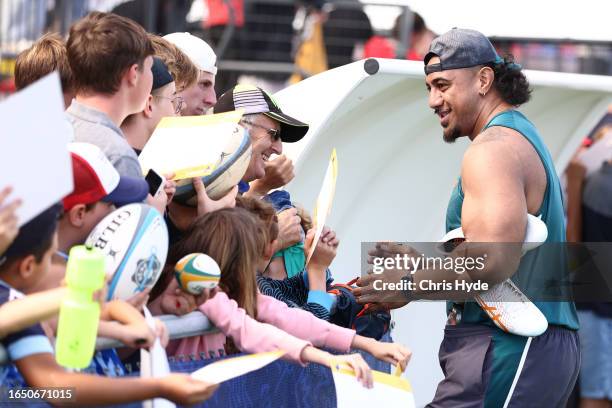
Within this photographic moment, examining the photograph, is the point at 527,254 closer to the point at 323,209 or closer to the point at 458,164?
the point at 323,209

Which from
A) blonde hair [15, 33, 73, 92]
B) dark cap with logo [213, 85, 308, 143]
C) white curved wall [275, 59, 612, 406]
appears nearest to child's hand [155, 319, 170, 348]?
blonde hair [15, 33, 73, 92]

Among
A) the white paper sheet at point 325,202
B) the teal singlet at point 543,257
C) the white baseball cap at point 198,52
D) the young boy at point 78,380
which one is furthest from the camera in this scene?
the white baseball cap at point 198,52

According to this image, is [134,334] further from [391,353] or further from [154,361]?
[391,353]

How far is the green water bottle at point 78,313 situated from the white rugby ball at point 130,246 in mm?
449

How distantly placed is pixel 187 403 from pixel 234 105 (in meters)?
2.30

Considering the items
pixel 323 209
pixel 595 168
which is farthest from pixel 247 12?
pixel 323 209

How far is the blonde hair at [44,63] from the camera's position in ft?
13.8

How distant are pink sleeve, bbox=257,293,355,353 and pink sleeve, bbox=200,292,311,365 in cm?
20

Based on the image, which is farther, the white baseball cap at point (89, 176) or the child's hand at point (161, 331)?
the white baseball cap at point (89, 176)

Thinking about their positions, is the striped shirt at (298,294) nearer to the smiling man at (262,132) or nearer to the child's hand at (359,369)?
the smiling man at (262,132)

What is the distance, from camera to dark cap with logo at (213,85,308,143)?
15.5 feet

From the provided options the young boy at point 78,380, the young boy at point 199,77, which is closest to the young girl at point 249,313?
the young boy at point 78,380

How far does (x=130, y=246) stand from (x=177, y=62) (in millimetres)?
1932

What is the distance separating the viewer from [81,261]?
2447mm
